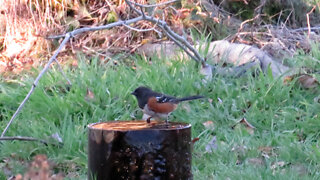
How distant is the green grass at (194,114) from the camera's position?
4168 mm

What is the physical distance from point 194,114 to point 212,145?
1.94 ft

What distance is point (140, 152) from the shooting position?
102 inches

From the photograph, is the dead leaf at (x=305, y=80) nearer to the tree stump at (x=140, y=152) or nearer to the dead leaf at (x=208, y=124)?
the dead leaf at (x=208, y=124)

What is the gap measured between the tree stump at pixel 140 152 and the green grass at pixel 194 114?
1087 mm

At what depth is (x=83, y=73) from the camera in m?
5.77

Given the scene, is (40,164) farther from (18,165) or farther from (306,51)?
(306,51)

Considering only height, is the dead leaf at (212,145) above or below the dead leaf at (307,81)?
below

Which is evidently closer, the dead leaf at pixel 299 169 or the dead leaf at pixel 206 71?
the dead leaf at pixel 299 169

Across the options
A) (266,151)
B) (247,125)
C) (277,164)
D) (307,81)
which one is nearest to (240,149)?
(266,151)

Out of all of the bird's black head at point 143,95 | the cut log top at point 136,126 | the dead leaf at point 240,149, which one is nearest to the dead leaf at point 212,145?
the dead leaf at point 240,149

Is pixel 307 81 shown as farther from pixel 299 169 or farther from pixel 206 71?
pixel 299 169

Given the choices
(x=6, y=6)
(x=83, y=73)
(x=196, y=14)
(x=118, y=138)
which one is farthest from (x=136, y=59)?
(x=118, y=138)

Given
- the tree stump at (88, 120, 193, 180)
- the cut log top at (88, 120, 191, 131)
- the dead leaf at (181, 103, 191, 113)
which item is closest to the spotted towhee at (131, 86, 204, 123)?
the dead leaf at (181, 103, 191, 113)

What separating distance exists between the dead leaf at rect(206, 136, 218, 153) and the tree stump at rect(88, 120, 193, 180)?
5.73 ft
